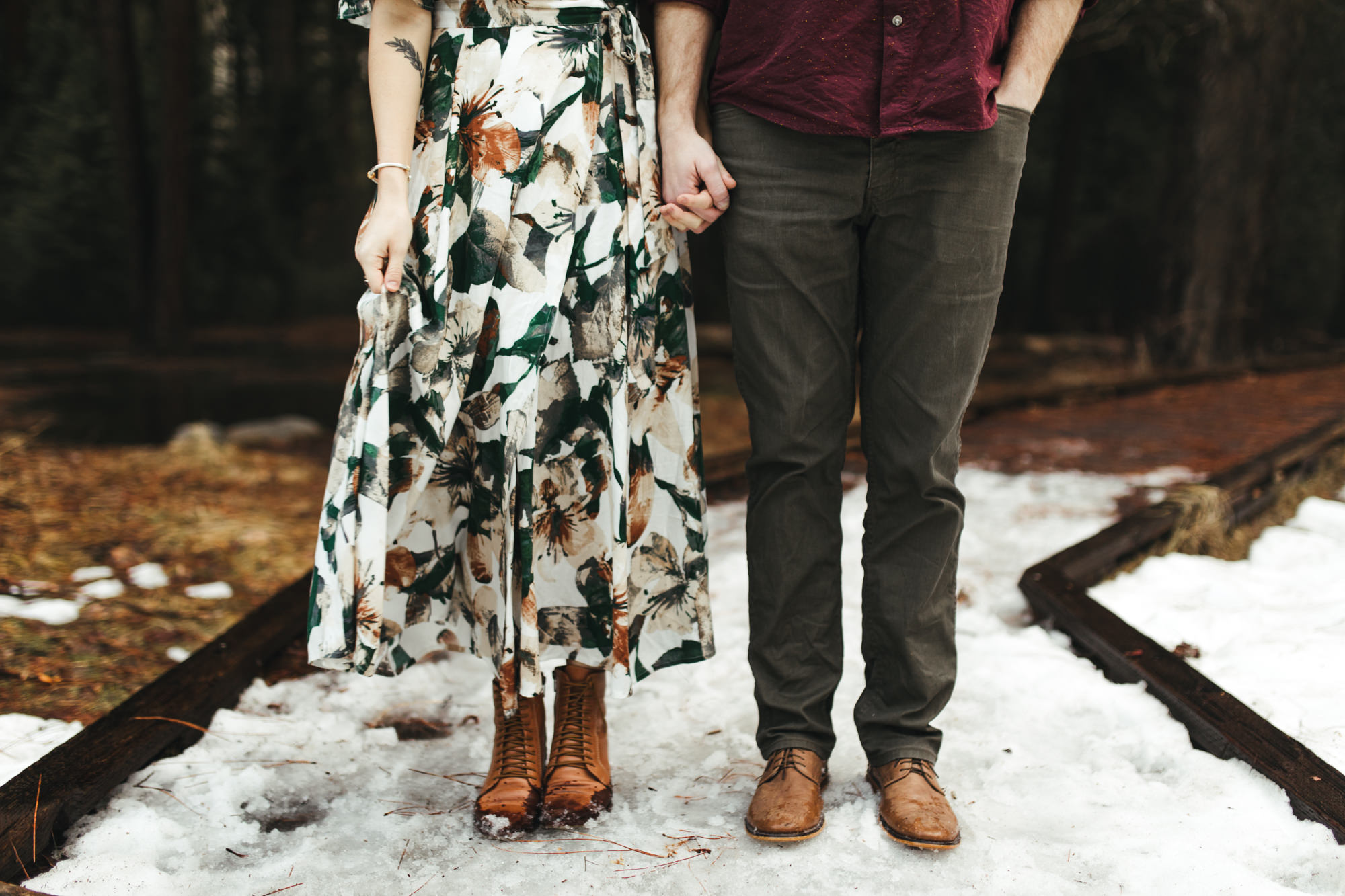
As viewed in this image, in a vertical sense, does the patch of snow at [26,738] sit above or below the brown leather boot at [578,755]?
below

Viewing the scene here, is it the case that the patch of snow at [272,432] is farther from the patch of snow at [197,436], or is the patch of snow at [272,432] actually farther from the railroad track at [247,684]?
Answer: the railroad track at [247,684]

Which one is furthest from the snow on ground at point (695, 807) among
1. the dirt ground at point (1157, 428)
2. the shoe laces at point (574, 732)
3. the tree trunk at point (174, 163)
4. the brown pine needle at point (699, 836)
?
the tree trunk at point (174, 163)

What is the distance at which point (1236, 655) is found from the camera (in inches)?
79.5

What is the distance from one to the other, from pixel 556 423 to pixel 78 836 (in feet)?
3.07

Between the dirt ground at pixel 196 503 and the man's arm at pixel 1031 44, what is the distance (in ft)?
5.86

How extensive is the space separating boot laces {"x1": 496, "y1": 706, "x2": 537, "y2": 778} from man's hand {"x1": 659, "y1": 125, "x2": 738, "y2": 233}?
851mm

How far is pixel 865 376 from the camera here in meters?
1.53

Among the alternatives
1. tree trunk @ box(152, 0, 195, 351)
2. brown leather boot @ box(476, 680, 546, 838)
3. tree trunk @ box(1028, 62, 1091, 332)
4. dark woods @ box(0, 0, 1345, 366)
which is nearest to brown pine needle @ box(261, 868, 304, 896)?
brown leather boot @ box(476, 680, 546, 838)

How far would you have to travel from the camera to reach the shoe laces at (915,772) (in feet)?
4.87

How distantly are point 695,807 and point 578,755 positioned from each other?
212mm

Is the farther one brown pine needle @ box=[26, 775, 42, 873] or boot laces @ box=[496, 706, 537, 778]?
boot laces @ box=[496, 706, 537, 778]

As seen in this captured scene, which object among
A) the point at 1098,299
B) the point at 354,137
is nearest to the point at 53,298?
the point at 354,137

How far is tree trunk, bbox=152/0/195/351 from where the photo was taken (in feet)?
18.2

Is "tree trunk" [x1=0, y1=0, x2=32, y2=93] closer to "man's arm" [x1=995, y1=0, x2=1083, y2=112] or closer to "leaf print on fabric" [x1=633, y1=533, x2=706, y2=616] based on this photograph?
"leaf print on fabric" [x1=633, y1=533, x2=706, y2=616]
